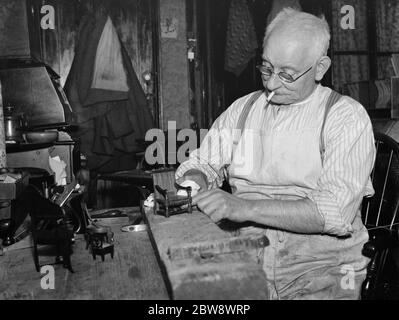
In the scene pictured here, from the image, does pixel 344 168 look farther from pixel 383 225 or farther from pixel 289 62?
pixel 383 225

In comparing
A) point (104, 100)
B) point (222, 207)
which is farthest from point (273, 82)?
point (104, 100)

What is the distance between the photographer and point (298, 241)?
2.06 metres

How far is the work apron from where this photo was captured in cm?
202

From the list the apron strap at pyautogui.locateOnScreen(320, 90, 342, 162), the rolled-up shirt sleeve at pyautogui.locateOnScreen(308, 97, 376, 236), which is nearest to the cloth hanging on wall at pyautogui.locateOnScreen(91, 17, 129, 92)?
the apron strap at pyautogui.locateOnScreen(320, 90, 342, 162)

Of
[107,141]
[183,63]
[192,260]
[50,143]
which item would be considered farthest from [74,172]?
[192,260]

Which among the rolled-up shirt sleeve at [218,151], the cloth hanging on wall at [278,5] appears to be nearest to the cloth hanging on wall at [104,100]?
the cloth hanging on wall at [278,5]

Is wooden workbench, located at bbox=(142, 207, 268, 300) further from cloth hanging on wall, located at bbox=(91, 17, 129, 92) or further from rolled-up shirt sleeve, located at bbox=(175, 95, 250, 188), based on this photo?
cloth hanging on wall, located at bbox=(91, 17, 129, 92)

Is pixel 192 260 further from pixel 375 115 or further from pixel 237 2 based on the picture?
pixel 237 2

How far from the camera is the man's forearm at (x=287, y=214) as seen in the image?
1.85 meters

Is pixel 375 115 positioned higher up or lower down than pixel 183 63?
lower down

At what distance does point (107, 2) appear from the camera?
18.9 ft

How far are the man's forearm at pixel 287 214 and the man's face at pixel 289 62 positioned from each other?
25.0 inches

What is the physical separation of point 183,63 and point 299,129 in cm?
407

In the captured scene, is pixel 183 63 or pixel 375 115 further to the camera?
pixel 183 63
